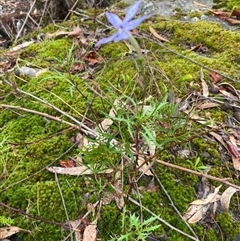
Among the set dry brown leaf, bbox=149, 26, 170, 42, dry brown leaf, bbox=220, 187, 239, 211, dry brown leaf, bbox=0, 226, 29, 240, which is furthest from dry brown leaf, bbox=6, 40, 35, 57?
dry brown leaf, bbox=220, 187, 239, 211

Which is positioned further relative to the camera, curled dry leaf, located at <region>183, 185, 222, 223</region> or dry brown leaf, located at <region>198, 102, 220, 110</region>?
dry brown leaf, located at <region>198, 102, 220, 110</region>

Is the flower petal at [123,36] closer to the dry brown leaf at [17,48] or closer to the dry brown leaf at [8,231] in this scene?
the dry brown leaf at [8,231]

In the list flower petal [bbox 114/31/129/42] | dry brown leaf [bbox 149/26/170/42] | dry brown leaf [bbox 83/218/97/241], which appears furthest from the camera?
dry brown leaf [bbox 149/26/170/42]

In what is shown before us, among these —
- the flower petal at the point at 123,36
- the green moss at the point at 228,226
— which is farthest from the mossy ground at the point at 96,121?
the flower petal at the point at 123,36

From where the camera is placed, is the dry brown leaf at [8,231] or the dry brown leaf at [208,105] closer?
the dry brown leaf at [8,231]

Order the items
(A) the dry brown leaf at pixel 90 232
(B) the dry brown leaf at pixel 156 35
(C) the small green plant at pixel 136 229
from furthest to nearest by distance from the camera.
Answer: (B) the dry brown leaf at pixel 156 35
(A) the dry brown leaf at pixel 90 232
(C) the small green plant at pixel 136 229

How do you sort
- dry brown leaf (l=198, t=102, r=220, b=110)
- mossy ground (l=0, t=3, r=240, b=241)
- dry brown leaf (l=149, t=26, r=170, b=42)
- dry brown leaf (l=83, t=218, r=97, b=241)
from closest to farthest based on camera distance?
dry brown leaf (l=83, t=218, r=97, b=241), mossy ground (l=0, t=3, r=240, b=241), dry brown leaf (l=198, t=102, r=220, b=110), dry brown leaf (l=149, t=26, r=170, b=42)

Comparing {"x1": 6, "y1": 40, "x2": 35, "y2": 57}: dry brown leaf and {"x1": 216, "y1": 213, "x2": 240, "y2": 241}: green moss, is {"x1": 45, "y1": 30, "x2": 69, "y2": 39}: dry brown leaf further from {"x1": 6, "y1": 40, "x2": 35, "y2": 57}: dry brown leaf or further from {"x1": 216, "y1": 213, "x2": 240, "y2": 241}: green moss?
{"x1": 216, "y1": 213, "x2": 240, "y2": 241}: green moss
